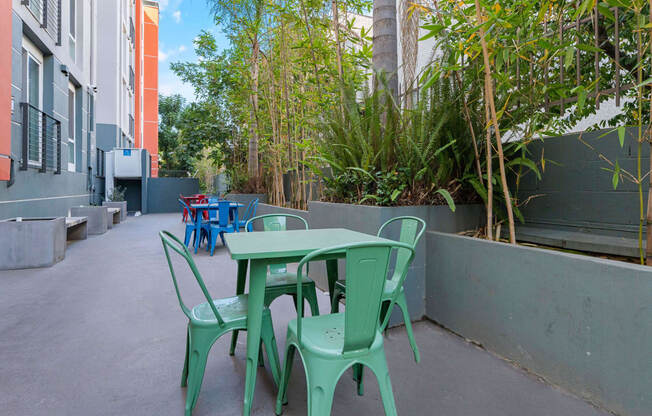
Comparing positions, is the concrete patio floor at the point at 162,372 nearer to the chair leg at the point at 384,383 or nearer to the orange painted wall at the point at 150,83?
the chair leg at the point at 384,383

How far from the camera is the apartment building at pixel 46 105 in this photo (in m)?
4.55

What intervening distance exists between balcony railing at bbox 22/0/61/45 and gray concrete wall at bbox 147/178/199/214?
773 centimetres

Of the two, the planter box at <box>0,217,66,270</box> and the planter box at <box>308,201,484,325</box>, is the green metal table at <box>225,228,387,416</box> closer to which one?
the planter box at <box>308,201,484,325</box>

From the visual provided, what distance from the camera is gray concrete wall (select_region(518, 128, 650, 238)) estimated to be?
2.44 m

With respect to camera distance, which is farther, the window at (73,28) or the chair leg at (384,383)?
the window at (73,28)

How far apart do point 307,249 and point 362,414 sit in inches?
29.8

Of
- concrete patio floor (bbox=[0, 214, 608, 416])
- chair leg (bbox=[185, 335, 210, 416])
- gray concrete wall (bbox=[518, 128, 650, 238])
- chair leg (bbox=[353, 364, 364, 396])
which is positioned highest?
gray concrete wall (bbox=[518, 128, 650, 238])

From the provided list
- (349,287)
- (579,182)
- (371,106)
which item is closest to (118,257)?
(371,106)

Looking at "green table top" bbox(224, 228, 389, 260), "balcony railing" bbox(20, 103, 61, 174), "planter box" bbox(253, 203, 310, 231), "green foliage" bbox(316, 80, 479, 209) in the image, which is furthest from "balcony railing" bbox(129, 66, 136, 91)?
"green table top" bbox(224, 228, 389, 260)

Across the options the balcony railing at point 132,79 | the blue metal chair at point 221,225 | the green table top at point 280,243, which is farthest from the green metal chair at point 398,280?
the balcony railing at point 132,79

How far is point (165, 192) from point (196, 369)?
44.8ft

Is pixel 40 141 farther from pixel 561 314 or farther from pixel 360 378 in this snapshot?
pixel 561 314

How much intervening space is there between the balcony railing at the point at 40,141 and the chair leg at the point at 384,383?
18.7ft

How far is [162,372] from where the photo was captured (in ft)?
6.38
